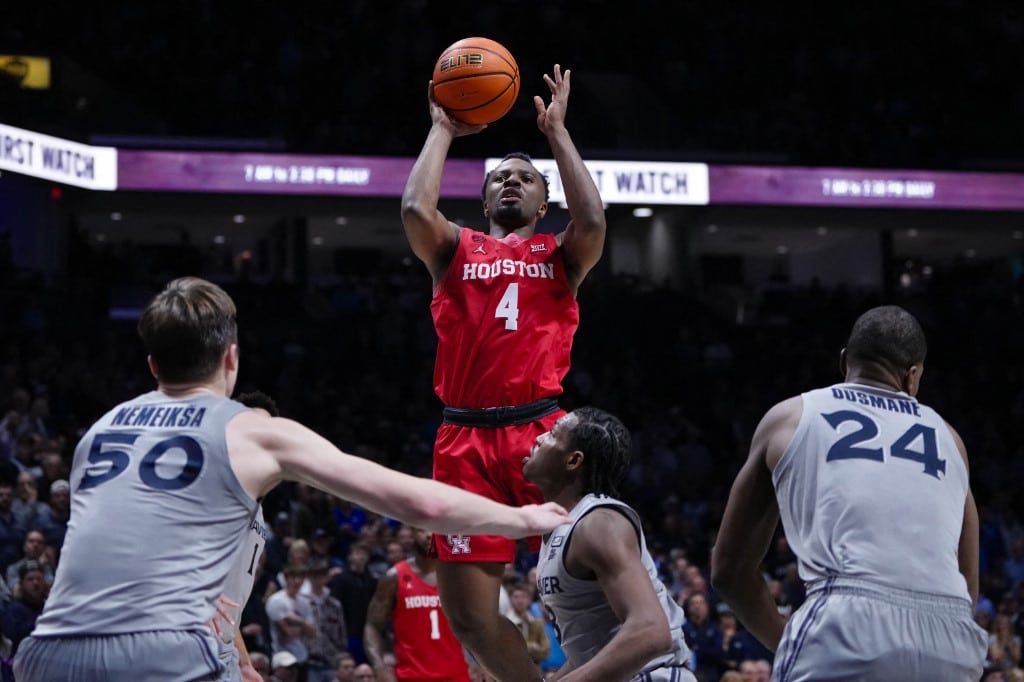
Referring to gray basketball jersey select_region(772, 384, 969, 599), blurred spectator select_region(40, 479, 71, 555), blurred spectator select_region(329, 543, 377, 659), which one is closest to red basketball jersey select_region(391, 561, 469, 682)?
blurred spectator select_region(329, 543, 377, 659)

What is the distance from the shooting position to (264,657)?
991 centimetres

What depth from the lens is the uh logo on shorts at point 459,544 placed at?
17.7 ft

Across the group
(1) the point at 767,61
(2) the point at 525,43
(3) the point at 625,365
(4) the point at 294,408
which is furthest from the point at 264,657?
(1) the point at 767,61

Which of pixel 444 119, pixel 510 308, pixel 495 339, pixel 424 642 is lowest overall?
pixel 424 642

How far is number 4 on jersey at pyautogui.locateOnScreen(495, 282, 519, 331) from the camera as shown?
18.3ft

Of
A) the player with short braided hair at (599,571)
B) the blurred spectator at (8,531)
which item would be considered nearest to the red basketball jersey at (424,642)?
the blurred spectator at (8,531)

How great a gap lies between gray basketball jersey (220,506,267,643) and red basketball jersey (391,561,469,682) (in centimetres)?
411

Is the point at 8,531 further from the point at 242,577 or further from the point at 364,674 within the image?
the point at 242,577

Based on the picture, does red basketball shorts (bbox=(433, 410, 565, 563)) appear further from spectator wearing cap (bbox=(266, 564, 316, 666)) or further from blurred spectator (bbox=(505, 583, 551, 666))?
blurred spectator (bbox=(505, 583, 551, 666))

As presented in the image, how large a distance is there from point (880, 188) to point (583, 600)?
17.2 metres

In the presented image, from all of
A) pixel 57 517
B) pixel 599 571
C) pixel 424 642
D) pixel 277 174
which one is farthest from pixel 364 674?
pixel 277 174

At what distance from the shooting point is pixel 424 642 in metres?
9.61

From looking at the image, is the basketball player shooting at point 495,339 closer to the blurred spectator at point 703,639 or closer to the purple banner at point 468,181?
the blurred spectator at point 703,639

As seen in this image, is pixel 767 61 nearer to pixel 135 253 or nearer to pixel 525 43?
pixel 525 43
